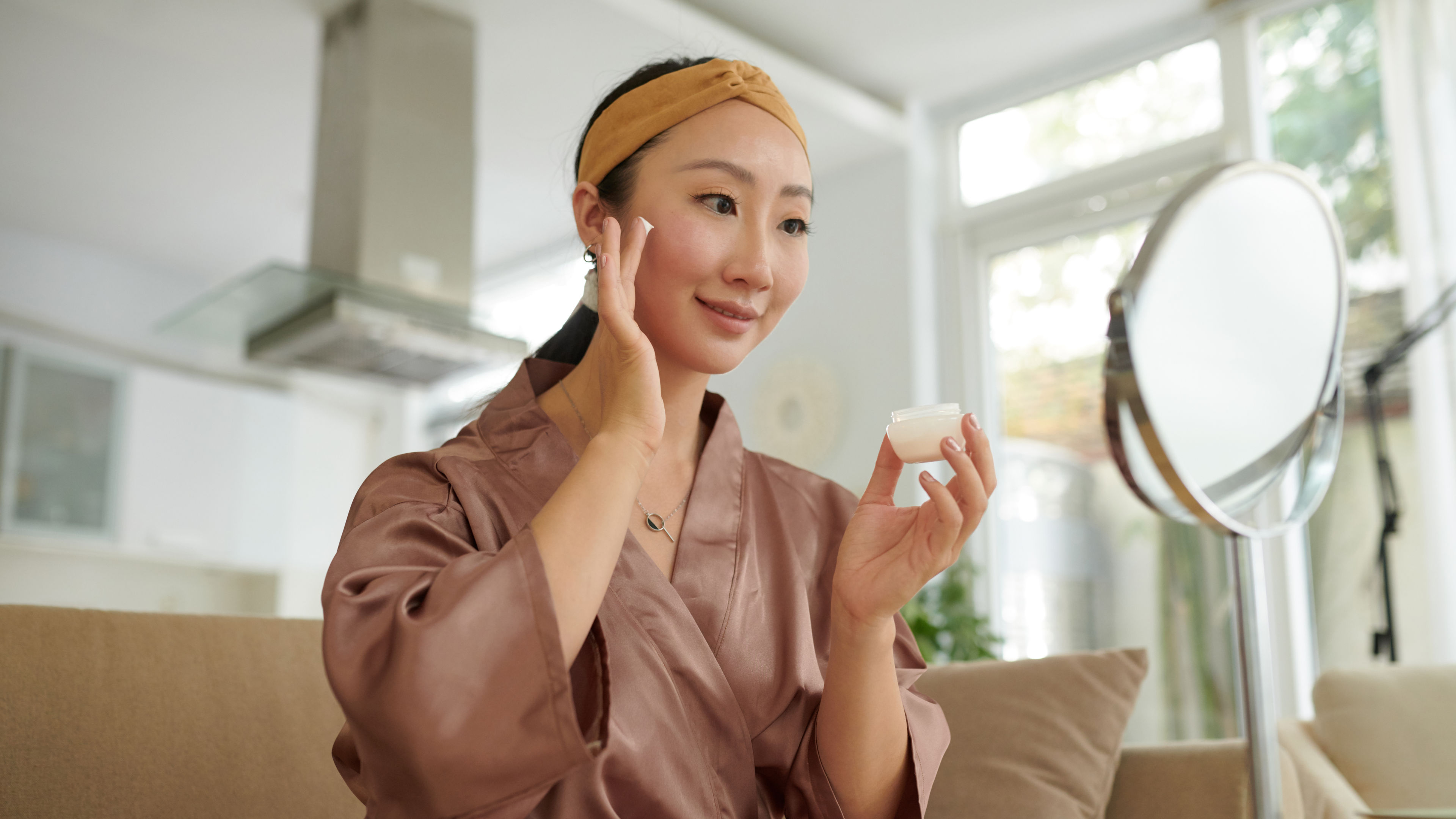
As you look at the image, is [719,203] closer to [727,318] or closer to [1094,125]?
[727,318]

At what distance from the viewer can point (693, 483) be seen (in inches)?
56.1

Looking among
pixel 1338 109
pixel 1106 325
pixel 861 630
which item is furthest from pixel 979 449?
pixel 1338 109

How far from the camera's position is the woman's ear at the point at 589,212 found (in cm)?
140

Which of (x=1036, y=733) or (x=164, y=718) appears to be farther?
(x=1036, y=733)

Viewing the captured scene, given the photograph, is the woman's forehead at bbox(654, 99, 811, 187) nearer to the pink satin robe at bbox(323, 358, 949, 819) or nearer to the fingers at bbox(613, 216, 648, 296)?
the fingers at bbox(613, 216, 648, 296)

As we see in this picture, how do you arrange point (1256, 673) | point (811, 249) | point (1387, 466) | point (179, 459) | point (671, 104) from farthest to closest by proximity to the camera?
point (179, 459)
point (811, 249)
point (1387, 466)
point (671, 104)
point (1256, 673)

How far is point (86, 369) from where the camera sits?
5301 millimetres

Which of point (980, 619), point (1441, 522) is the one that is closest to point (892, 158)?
point (980, 619)

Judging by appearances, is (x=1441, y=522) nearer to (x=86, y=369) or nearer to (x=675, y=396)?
(x=675, y=396)

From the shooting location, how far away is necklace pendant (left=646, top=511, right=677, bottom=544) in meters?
1.36

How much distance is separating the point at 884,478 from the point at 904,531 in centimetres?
6

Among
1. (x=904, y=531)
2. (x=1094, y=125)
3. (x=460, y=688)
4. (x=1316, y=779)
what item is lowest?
(x=1316, y=779)

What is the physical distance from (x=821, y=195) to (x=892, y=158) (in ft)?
1.23

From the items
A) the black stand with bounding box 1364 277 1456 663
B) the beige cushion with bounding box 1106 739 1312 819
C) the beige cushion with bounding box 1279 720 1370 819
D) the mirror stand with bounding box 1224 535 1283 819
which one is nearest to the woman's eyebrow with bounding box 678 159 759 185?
the mirror stand with bounding box 1224 535 1283 819
